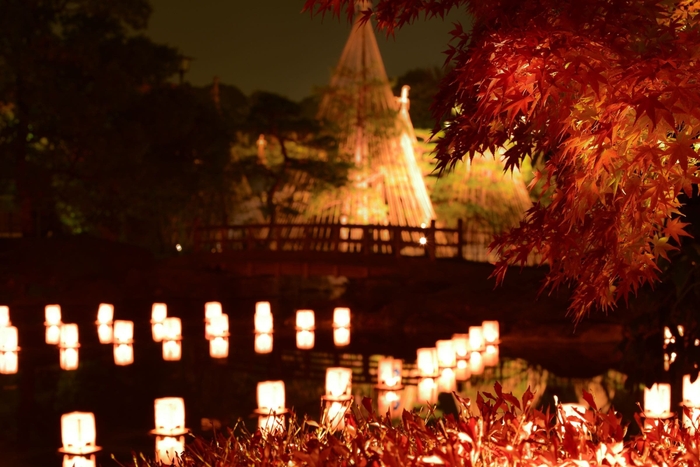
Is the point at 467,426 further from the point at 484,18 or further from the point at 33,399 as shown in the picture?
the point at 33,399

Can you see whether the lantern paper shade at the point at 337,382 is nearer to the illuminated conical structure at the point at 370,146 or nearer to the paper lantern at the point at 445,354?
the paper lantern at the point at 445,354

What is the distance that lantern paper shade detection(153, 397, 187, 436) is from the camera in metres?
6.43

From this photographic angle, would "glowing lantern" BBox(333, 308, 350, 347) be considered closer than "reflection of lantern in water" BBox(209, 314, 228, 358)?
No

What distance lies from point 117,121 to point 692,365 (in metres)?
13.3

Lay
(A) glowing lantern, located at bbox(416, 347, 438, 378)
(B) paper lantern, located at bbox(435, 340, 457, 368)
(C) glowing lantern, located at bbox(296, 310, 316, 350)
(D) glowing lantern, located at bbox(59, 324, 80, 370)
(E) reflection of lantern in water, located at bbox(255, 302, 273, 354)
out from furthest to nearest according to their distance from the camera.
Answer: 1. (C) glowing lantern, located at bbox(296, 310, 316, 350)
2. (E) reflection of lantern in water, located at bbox(255, 302, 273, 354)
3. (D) glowing lantern, located at bbox(59, 324, 80, 370)
4. (B) paper lantern, located at bbox(435, 340, 457, 368)
5. (A) glowing lantern, located at bbox(416, 347, 438, 378)

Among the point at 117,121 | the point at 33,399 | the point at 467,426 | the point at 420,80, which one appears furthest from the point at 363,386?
the point at 420,80

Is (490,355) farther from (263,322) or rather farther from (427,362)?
(263,322)

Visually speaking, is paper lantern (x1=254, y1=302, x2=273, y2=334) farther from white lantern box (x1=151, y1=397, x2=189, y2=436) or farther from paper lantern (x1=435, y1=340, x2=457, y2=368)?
white lantern box (x1=151, y1=397, x2=189, y2=436)

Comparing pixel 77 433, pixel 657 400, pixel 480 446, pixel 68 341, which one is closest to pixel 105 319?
pixel 68 341

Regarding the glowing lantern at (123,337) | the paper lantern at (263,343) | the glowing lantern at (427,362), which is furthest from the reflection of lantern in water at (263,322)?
the glowing lantern at (427,362)

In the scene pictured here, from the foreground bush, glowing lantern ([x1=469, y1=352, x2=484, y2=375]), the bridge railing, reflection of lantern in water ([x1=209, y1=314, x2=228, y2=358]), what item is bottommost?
glowing lantern ([x1=469, y1=352, x2=484, y2=375])

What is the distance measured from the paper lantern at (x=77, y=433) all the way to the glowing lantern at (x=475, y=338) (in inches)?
220

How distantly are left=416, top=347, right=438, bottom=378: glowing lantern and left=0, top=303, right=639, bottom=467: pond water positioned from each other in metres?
0.17

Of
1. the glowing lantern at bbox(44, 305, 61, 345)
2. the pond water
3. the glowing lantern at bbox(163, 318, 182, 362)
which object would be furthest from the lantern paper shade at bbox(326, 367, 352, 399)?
the glowing lantern at bbox(44, 305, 61, 345)
